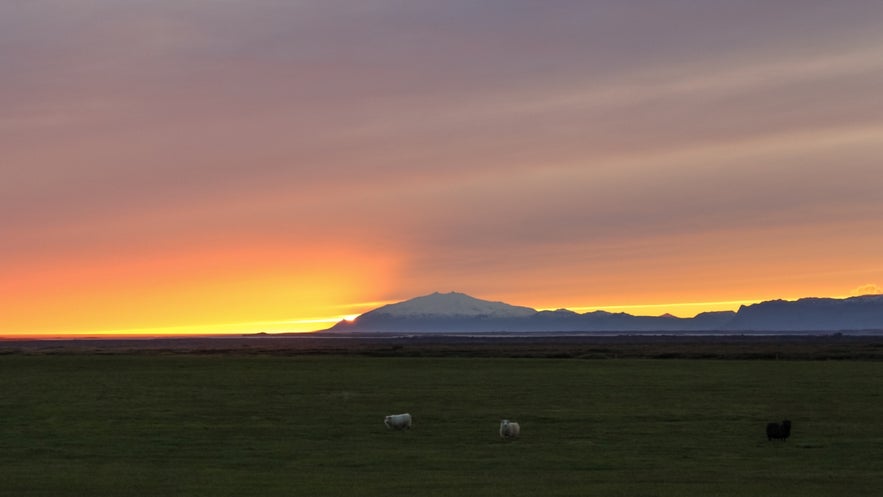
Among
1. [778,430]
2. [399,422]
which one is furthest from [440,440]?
[778,430]

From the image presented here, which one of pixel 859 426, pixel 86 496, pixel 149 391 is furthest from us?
pixel 149 391

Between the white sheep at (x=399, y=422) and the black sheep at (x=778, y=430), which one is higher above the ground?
the white sheep at (x=399, y=422)

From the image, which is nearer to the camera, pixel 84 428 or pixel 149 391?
pixel 84 428

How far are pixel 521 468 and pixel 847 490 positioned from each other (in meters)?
8.15

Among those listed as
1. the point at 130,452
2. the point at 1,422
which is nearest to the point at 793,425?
the point at 130,452

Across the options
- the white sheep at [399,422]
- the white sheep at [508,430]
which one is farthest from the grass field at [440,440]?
the white sheep at [399,422]

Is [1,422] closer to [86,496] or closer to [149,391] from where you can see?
[149,391]

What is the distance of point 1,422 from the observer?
129ft

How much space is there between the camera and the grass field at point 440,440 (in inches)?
926

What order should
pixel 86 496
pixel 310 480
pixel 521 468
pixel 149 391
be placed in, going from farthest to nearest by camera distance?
pixel 149 391
pixel 521 468
pixel 310 480
pixel 86 496

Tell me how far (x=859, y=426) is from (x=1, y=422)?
3317cm

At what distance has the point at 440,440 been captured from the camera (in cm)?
3300

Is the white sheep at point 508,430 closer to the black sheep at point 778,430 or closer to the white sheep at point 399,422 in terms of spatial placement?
the white sheep at point 399,422

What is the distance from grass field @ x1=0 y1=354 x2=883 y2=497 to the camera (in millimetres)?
23516
